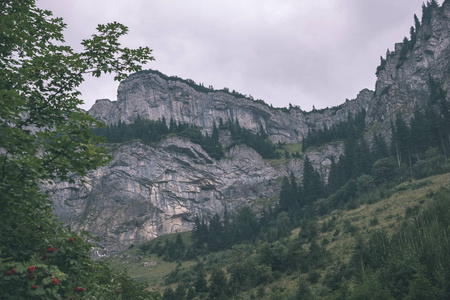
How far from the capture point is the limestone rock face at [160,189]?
5325 inches

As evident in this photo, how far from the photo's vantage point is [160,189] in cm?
14962

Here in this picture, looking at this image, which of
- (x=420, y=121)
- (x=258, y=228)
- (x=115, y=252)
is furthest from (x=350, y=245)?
(x=115, y=252)

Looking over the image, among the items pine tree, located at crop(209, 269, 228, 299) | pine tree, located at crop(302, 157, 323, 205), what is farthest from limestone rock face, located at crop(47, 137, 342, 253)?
pine tree, located at crop(209, 269, 228, 299)

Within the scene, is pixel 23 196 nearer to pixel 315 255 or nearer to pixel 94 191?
pixel 315 255

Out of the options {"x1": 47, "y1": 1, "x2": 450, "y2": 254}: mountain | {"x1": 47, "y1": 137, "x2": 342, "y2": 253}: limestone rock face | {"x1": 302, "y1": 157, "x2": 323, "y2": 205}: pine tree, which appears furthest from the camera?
{"x1": 47, "y1": 137, "x2": 342, "y2": 253}: limestone rock face

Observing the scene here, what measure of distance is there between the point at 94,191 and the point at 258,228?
72.4 meters

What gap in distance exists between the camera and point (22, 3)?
378 inches

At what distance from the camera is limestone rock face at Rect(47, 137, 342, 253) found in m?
135

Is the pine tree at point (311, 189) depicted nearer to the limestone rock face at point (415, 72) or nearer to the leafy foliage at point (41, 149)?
the limestone rock face at point (415, 72)

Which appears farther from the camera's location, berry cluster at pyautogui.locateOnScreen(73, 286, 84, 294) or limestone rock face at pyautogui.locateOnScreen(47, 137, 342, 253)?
limestone rock face at pyautogui.locateOnScreen(47, 137, 342, 253)

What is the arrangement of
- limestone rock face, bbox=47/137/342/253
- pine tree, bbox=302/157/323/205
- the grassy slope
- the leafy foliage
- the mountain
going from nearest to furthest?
the leafy foliage < the grassy slope < pine tree, bbox=302/157/323/205 < the mountain < limestone rock face, bbox=47/137/342/253

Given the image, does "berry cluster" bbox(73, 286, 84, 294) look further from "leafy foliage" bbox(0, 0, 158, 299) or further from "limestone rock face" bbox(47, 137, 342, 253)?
"limestone rock face" bbox(47, 137, 342, 253)

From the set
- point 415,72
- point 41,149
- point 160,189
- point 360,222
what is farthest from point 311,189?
point 41,149

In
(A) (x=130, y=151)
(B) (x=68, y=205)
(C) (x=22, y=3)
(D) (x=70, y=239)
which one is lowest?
(D) (x=70, y=239)
